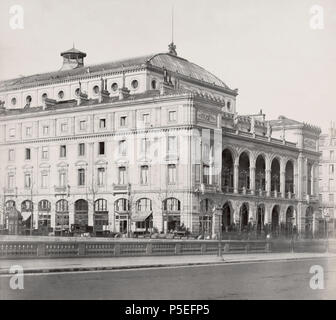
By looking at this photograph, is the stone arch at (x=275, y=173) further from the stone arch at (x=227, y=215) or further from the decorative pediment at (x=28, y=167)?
the decorative pediment at (x=28, y=167)

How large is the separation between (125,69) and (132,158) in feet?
49.2

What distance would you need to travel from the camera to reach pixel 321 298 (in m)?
19.6

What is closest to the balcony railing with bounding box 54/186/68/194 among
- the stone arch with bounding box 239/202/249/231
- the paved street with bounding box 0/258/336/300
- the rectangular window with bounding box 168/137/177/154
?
the rectangular window with bounding box 168/137/177/154

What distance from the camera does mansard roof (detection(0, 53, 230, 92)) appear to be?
83.5m

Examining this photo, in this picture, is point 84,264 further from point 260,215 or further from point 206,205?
point 260,215

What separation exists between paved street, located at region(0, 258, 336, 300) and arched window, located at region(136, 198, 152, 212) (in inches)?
1588

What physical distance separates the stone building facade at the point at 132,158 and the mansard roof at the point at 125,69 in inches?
9.2

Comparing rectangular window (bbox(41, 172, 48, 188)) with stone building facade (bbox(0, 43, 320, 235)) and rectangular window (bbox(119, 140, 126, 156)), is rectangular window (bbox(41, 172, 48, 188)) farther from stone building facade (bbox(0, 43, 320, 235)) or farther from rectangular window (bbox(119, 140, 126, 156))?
rectangular window (bbox(119, 140, 126, 156))

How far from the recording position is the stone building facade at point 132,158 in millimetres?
70625

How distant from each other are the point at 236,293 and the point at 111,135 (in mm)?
51933

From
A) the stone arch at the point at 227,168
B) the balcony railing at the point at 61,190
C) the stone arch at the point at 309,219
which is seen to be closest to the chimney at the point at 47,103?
the balcony railing at the point at 61,190

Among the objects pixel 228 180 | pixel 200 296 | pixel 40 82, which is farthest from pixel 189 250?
pixel 40 82

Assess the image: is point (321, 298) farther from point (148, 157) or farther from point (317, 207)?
point (317, 207)

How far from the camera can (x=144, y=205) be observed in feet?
236
